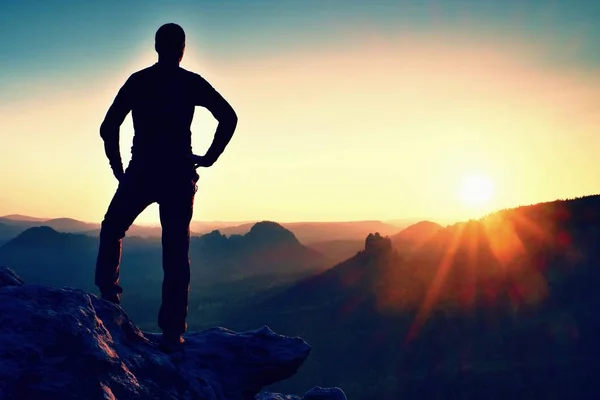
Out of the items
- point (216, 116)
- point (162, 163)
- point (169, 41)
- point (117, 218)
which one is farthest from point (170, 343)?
point (169, 41)

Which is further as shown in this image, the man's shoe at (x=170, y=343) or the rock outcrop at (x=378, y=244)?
the rock outcrop at (x=378, y=244)

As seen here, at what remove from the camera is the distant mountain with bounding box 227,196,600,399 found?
4284 centimetres

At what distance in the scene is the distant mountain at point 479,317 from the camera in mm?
42844

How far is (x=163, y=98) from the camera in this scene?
23.8 feet

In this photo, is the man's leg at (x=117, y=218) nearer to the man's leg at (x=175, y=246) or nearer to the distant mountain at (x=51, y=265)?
the man's leg at (x=175, y=246)

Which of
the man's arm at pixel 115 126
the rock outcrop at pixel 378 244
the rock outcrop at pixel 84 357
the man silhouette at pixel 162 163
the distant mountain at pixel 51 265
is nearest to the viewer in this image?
the rock outcrop at pixel 84 357

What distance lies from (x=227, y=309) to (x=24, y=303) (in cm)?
9810

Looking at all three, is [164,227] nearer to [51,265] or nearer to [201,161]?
[201,161]

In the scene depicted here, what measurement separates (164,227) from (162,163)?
948 mm

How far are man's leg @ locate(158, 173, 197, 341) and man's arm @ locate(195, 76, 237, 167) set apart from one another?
19.0 inches

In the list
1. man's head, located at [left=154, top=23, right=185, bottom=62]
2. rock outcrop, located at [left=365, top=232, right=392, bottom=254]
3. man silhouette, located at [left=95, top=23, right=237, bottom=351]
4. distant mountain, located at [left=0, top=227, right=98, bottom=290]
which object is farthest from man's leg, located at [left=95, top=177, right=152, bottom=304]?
distant mountain, located at [left=0, top=227, right=98, bottom=290]

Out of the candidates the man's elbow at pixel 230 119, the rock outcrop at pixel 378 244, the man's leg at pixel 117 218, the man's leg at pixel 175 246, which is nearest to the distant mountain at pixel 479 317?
the rock outcrop at pixel 378 244

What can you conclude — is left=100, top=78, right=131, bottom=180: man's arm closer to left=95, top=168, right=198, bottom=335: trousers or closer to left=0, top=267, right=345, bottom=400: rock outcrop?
left=95, top=168, right=198, bottom=335: trousers

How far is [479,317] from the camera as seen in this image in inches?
1993
